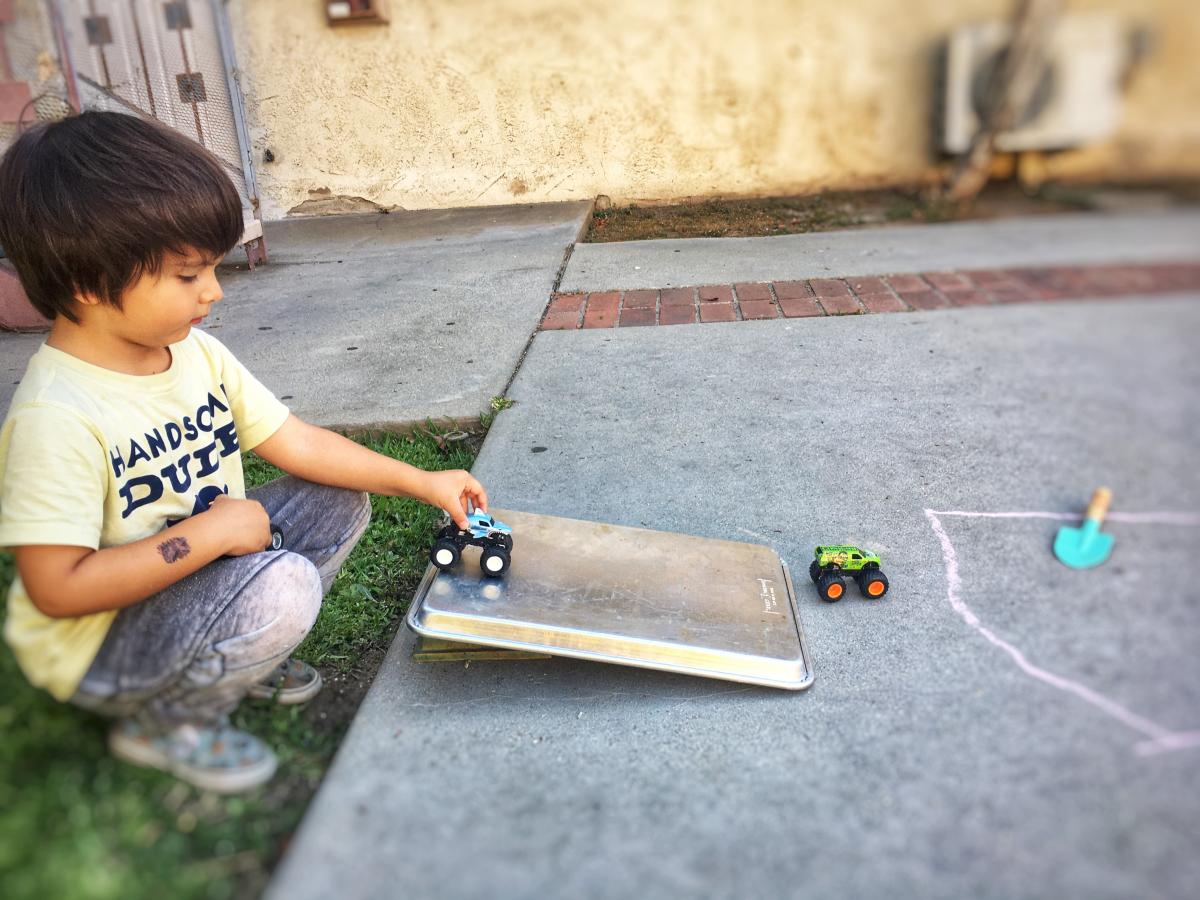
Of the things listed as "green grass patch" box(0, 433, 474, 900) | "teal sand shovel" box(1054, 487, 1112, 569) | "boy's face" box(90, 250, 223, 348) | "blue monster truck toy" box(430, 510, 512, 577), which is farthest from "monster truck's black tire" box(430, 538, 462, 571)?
"teal sand shovel" box(1054, 487, 1112, 569)

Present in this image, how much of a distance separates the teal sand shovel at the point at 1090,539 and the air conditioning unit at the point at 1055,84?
10.3 inches

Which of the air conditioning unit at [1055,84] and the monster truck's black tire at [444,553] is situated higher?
the air conditioning unit at [1055,84]

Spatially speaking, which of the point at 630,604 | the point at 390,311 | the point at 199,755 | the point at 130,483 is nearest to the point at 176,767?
the point at 199,755

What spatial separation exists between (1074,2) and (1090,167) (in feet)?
0.31

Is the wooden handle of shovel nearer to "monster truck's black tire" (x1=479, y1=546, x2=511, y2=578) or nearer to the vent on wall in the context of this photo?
"monster truck's black tire" (x1=479, y1=546, x2=511, y2=578)

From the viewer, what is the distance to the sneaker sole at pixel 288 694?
131 centimetres

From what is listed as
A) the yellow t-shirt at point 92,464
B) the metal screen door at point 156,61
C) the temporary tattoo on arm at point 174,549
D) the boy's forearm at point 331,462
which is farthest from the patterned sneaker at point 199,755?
the metal screen door at point 156,61

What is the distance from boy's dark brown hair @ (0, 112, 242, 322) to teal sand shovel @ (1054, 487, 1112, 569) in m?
1.17

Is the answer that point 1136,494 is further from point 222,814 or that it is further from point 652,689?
point 222,814

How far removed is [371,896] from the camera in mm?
978

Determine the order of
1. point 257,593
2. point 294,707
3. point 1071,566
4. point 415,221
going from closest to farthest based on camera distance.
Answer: point 1071,566
point 257,593
point 294,707
point 415,221

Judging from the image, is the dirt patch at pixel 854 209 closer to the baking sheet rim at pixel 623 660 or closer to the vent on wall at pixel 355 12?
the vent on wall at pixel 355 12

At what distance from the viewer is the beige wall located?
19.6 inches

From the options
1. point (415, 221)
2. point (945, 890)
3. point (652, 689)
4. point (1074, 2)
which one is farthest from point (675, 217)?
point (415, 221)
